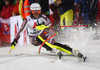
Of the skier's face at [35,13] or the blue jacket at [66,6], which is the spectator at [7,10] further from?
the skier's face at [35,13]

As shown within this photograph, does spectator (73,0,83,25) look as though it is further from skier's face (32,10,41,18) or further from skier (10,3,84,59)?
skier's face (32,10,41,18)

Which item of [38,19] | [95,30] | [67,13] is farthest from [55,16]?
[38,19]

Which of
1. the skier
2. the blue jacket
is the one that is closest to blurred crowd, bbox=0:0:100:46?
the blue jacket

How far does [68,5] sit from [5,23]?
2783 mm

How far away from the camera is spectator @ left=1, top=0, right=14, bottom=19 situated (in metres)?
6.59

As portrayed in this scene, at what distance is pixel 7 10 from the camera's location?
261 inches

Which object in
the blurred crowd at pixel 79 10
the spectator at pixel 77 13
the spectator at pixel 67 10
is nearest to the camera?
the blurred crowd at pixel 79 10

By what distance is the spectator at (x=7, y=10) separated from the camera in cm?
659

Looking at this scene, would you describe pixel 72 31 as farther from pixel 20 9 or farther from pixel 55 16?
pixel 20 9

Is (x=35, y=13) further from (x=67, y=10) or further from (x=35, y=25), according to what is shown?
(x=67, y=10)

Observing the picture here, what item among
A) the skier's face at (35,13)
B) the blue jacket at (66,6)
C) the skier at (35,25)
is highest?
the blue jacket at (66,6)

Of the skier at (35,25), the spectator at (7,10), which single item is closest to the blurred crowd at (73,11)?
the spectator at (7,10)

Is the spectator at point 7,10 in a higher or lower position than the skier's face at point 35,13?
higher

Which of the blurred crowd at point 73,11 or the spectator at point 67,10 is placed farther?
the spectator at point 67,10
